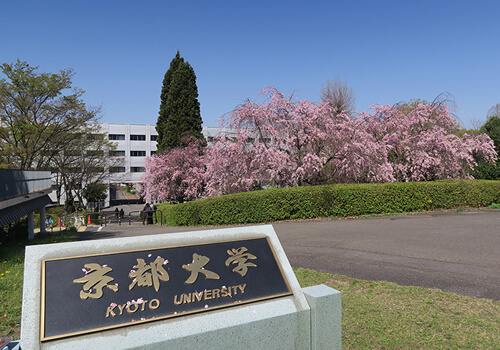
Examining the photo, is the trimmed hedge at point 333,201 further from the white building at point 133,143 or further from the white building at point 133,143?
the white building at point 133,143

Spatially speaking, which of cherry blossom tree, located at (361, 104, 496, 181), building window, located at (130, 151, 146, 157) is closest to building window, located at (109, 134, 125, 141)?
building window, located at (130, 151, 146, 157)

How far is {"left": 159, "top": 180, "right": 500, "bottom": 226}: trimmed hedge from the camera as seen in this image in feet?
53.0

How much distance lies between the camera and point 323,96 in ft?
86.3

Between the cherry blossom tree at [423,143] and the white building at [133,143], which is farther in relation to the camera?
the white building at [133,143]

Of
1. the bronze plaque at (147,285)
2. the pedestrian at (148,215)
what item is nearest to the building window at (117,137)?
the pedestrian at (148,215)

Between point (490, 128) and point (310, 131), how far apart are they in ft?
65.9

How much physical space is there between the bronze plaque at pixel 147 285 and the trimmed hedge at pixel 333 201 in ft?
41.2

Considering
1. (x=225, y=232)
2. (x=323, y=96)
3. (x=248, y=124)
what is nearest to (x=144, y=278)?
(x=225, y=232)

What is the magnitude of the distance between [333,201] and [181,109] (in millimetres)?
16425

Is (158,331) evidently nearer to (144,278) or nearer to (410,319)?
(144,278)

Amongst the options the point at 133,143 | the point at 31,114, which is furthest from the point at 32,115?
the point at 133,143

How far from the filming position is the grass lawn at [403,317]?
410cm

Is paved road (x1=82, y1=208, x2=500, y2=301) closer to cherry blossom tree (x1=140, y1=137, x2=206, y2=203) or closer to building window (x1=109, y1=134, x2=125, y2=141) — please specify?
cherry blossom tree (x1=140, y1=137, x2=206, y2=203)

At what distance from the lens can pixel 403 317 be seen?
4.78 metres
